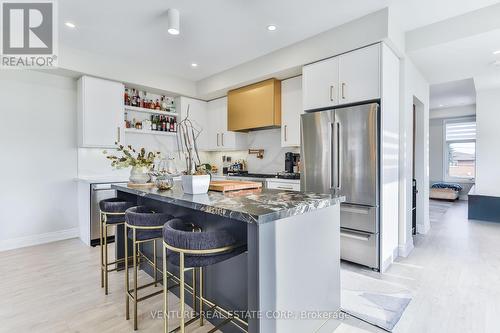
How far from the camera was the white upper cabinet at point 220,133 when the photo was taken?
5.00 m

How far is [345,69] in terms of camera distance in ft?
10.1

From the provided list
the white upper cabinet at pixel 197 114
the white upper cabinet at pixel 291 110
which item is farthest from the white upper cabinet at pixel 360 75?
the white upper cabinet at pixel 197 114

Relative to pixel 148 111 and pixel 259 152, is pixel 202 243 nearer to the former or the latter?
pixel 259 152

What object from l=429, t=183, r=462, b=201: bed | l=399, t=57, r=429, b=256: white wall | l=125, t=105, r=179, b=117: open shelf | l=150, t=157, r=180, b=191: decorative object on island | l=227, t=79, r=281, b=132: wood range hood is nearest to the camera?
l=150, t=157, r=180, b=191: decorative object on island

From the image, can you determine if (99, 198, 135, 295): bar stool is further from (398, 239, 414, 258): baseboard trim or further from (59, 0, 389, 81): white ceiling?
(398, 239, 414, 258): baseboard trim

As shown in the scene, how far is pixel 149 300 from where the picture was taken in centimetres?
233

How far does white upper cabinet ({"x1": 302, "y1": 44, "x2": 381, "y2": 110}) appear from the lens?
9.45 feet

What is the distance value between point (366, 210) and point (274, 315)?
1915 millimetres

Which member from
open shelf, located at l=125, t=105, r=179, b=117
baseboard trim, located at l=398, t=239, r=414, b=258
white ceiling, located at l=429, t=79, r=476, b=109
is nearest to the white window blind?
white ceiling, located at l=429, t=79, r=476, b=109

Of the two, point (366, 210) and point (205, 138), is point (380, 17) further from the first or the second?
point (205, 138)

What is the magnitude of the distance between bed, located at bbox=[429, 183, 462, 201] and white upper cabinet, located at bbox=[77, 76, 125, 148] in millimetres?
8540

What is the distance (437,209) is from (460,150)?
9.83ft

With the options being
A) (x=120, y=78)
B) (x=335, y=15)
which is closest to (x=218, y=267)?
(x=335, y=15)

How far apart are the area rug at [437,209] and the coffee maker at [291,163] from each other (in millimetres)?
3199
